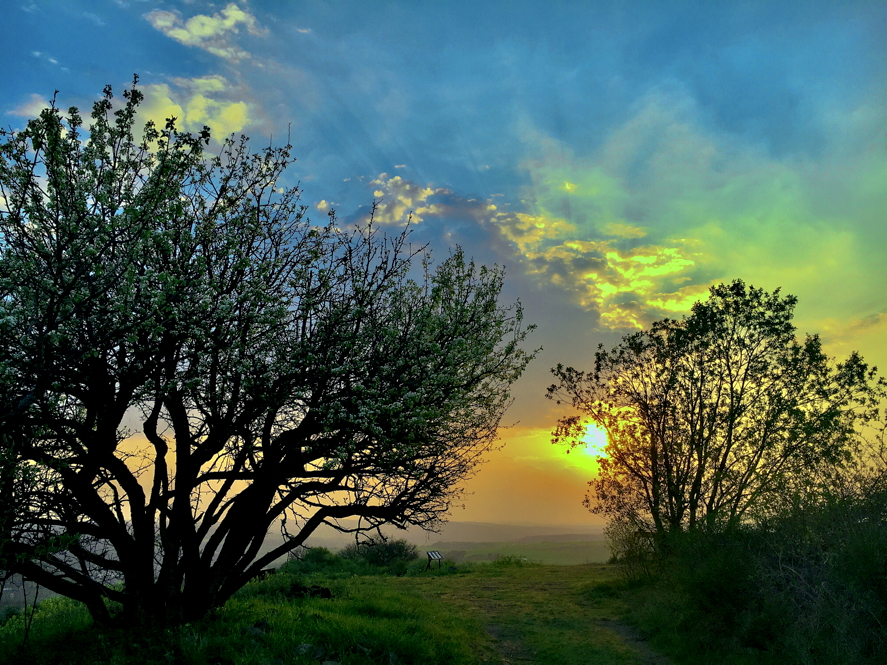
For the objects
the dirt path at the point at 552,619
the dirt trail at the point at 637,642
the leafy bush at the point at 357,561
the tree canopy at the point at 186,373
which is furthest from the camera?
the leafy bush at the point at 357,561

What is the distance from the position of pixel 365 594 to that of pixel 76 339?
15.7m

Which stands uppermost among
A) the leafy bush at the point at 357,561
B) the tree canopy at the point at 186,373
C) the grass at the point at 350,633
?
the tree canopy at the point at 186,373

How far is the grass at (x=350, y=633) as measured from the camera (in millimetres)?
12461

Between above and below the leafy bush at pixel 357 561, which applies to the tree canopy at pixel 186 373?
above

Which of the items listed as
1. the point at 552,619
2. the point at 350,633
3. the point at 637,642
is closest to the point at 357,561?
the point at 552,619

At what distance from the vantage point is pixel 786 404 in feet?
86.2

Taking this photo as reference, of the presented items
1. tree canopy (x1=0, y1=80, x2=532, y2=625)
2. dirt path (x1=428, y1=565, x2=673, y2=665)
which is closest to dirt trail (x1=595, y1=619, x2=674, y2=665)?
dirt path (x1=428, y1=565, x2=673, y2=665)

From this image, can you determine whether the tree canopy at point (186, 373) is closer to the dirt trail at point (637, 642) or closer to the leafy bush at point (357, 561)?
the dirt trail at point (637, 642)

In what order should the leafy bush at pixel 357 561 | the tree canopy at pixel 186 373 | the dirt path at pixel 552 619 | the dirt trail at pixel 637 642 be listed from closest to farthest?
the tree canopy at pixel 186 373
the dirt trail at pixel 637 642
the dirt path at pixel 552 619
the leafy bush at pixel 357 561

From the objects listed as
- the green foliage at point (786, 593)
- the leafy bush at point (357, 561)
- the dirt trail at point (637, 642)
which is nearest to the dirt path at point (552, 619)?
the dirt trail at point (637, 642)

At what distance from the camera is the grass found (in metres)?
12.5

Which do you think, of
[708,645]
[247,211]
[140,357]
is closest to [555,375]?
[708,645]

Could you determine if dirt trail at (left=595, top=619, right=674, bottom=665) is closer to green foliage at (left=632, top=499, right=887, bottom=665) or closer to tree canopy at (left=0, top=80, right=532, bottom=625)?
green foliage at (left=632, top=499, right=887, bottom=665)

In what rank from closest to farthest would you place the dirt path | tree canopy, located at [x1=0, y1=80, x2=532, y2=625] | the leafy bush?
tree canopy, located at [x1=0, y1=80, x2=532, y2=625], the dirt path, the leafy bush
